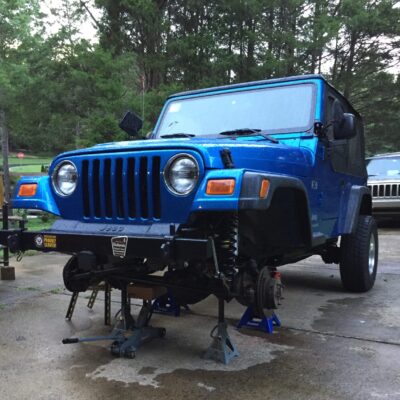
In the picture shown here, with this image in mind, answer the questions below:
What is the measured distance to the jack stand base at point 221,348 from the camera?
3.57 meters

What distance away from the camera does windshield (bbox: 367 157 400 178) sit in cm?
1238

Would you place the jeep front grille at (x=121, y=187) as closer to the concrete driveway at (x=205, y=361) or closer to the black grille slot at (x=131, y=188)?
the black grille slot at (x=131, y=188)

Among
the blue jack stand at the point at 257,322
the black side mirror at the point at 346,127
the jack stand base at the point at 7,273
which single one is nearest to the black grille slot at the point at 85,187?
the blue jack stand at the point at 257,322

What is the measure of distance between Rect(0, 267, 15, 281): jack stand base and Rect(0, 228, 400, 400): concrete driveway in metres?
0.49

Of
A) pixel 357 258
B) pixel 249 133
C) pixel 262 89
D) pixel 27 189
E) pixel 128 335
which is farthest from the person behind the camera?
pixel 357 258

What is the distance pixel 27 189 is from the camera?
148 inches

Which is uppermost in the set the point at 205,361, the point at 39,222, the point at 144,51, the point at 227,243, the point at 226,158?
the point at 144,51

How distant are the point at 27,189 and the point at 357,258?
3669mm

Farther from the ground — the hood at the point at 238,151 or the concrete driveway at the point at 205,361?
the hood at the point at 238,151

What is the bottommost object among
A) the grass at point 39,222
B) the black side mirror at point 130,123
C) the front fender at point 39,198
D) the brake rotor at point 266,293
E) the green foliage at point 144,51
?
the grass at point 39,222

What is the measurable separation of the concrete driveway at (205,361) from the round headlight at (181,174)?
1.27 meters

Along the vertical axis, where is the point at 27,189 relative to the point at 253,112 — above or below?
below

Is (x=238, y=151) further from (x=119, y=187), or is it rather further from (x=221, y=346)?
(x=221, y=346)

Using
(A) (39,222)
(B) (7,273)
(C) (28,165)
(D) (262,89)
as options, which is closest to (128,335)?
(D) (262,89)
